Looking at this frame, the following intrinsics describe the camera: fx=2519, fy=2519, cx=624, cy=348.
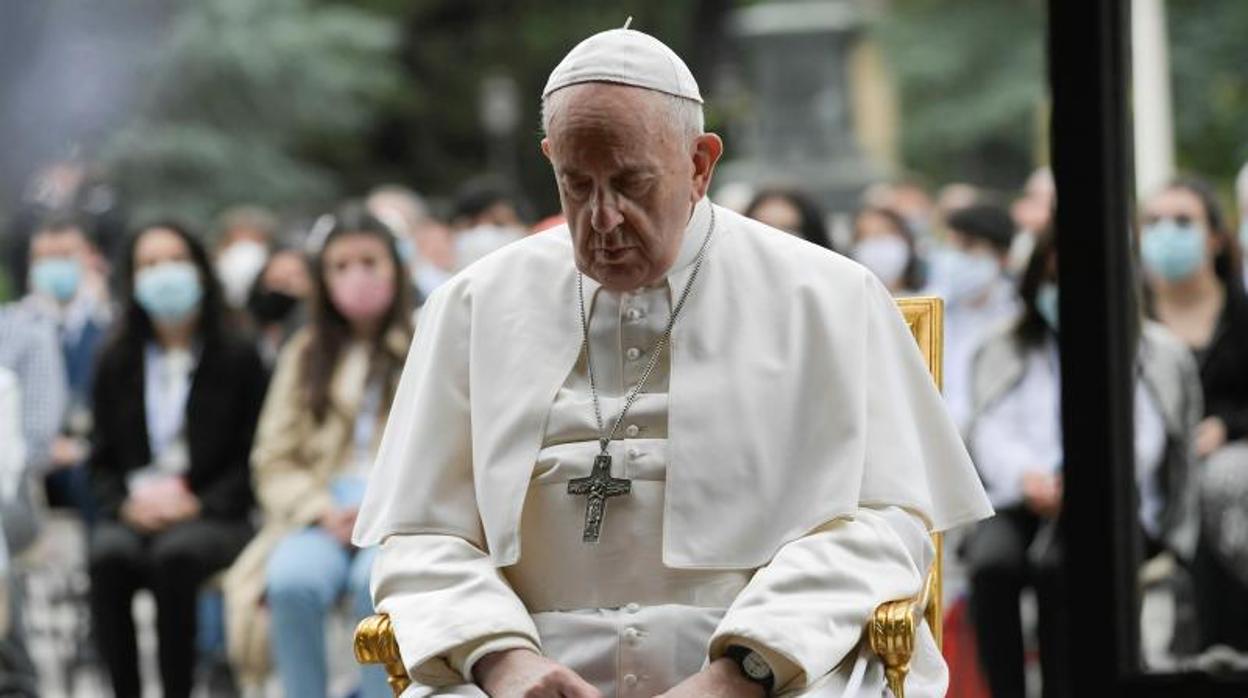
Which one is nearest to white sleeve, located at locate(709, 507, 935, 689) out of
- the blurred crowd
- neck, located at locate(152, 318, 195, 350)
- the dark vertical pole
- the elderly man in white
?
the elderly man in white

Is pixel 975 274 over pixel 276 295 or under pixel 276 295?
under

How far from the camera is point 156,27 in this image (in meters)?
27.3

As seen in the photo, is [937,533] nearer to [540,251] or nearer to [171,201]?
[540,251]

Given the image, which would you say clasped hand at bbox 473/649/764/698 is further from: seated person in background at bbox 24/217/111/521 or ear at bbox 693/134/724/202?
seated person in background at bbox 24/217/111/521

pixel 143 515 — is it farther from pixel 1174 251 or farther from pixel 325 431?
pixel 1174 251

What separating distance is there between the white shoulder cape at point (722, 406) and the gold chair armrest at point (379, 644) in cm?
17

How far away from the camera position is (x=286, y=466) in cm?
776

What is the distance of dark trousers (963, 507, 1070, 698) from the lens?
7.99m

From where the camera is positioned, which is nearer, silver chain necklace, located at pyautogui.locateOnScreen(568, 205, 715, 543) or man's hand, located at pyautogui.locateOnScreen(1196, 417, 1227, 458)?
silver chain necklace, located at pyautogui.locateOnScreen(568, 205, 715, 543)

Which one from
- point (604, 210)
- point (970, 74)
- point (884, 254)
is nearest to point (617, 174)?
point (604, 210)

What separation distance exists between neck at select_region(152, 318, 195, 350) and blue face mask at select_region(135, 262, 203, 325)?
0.02 metres

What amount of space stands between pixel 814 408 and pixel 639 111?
2.06 ft

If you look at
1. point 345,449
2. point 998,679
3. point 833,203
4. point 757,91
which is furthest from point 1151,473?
point 757,91

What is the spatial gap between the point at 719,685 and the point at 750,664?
2.7 inches
